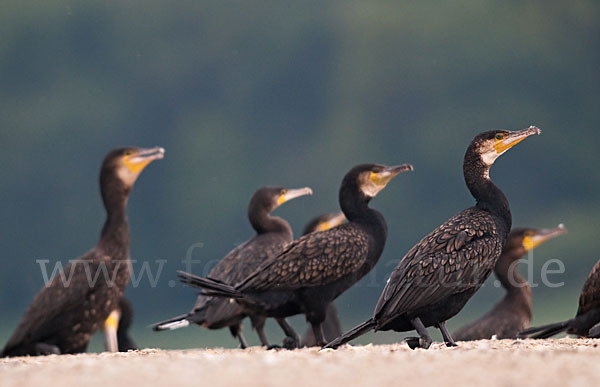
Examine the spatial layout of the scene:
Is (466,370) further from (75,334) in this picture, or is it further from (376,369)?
(75,334)

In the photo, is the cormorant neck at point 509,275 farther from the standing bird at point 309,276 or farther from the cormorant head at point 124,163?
the cormorant head at point 124,163

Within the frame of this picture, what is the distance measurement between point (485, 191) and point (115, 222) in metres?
4.48

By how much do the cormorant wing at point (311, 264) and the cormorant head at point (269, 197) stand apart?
6.02 ft

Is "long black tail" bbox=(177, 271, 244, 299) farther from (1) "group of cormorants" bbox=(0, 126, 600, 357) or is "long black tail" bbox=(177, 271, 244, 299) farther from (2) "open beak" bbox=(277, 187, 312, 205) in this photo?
(2) "open beak" bbox=(277, 187, 312, 205)

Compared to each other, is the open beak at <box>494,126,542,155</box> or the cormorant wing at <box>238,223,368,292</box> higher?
the open beak at <box>494,126,542,155</box>

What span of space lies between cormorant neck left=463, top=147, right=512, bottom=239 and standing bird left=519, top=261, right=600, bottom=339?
1.08 meters

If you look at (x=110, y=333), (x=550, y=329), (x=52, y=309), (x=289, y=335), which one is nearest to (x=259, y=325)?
(x=289, y=335)

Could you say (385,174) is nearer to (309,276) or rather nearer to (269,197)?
(309,276)

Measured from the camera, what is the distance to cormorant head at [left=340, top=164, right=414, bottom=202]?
8344 millimetres

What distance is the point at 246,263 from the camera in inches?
340

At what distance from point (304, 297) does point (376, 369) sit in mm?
3196

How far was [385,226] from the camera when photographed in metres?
8.11

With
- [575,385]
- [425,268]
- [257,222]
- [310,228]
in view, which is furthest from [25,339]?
[575,385]

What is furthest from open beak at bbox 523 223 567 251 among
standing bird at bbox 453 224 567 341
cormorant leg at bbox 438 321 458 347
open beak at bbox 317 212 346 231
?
cormorant leg at bbox 438 321 458 347
